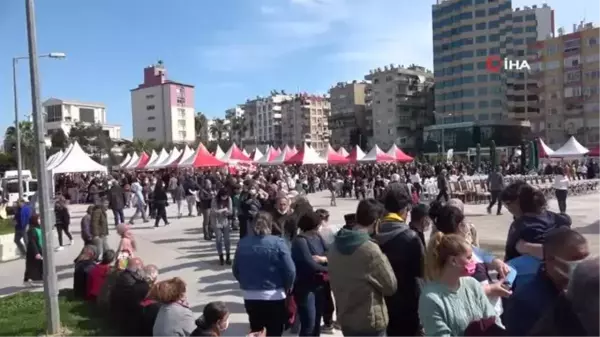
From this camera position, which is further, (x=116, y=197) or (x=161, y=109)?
(x=161, y=109)

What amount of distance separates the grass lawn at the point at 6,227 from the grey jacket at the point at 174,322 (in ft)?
47.6

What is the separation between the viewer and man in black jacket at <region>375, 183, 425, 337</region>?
452 cm

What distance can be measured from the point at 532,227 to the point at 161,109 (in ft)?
445

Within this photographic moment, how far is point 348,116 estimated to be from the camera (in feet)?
436

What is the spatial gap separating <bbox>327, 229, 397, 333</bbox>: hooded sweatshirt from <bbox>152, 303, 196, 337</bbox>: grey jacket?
4.19 ft

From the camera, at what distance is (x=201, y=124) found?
140 metres

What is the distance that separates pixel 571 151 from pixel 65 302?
35.5 metres

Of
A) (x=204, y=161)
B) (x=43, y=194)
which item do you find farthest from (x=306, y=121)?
(x=43, y=194)

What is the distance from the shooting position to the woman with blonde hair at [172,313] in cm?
450

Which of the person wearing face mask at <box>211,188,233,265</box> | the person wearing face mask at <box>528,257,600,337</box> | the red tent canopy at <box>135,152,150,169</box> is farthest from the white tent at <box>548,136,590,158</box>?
the person wearing face mask at <box>528,257,600,337</box>

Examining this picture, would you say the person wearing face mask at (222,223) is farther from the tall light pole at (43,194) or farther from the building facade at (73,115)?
the building facade at (73,115)

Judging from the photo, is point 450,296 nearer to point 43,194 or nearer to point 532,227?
point 532,227

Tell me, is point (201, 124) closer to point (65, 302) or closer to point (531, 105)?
point (531, 105)

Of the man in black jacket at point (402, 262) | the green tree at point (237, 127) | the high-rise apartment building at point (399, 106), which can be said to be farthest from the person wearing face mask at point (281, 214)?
the green tree at point (237, 127)
